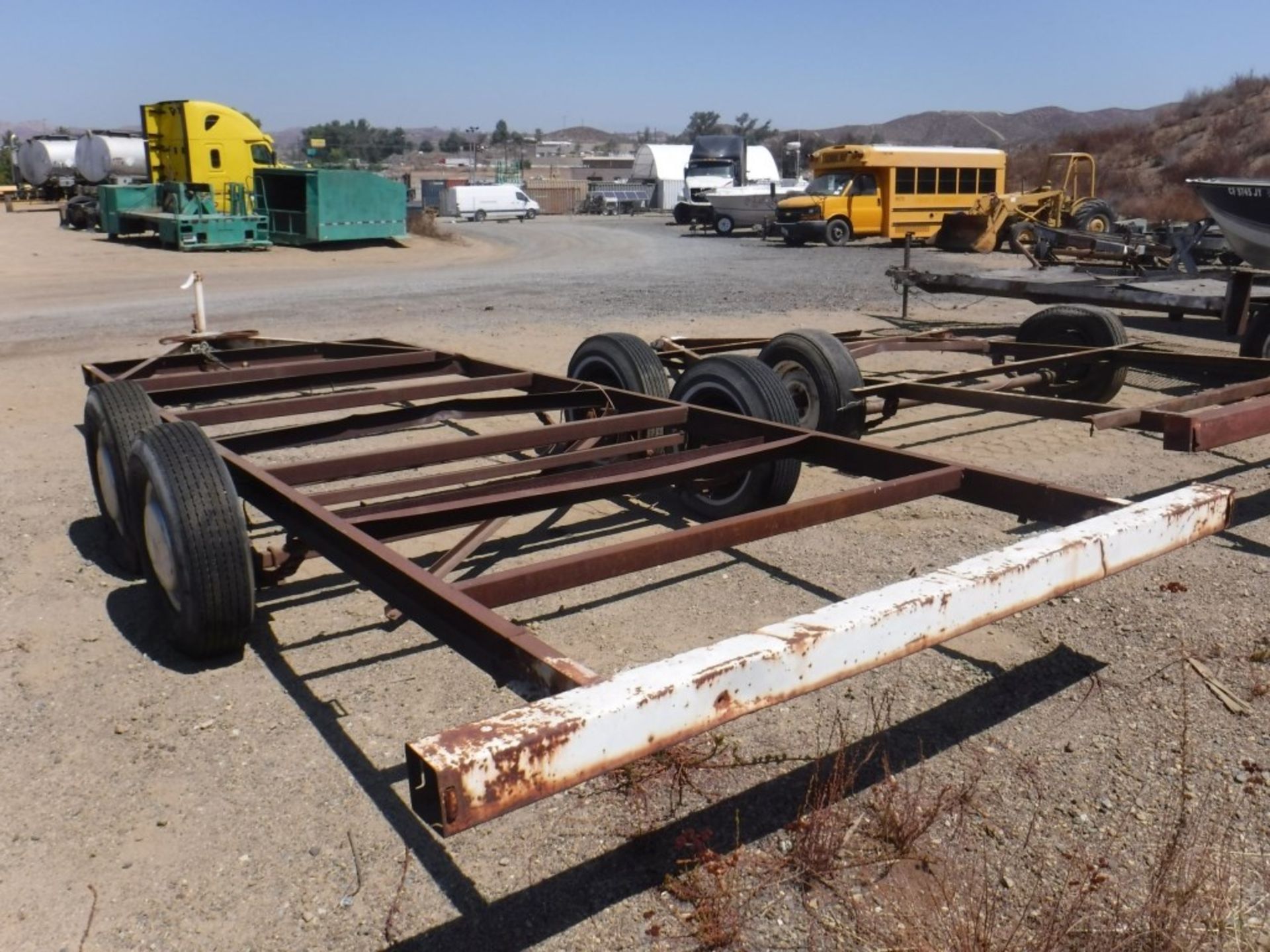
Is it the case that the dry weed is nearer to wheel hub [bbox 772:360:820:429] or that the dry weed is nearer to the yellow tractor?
the yellow tractor

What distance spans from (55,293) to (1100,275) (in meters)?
16.1

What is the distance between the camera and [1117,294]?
33.5 feet

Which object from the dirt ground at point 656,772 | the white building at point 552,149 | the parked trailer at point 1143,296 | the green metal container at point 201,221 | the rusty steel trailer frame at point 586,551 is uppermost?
the white building at point 552,149

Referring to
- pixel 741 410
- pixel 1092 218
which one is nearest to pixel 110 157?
pixel 1092 218

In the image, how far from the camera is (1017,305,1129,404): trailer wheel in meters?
7.86

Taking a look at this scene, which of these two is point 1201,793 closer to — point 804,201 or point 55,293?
point 55,293

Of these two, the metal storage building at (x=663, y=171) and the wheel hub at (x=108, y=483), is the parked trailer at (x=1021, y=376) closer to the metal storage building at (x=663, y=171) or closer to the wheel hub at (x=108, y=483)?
the wheel hub at (x=108, y=483)

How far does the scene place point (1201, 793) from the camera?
3197 mm

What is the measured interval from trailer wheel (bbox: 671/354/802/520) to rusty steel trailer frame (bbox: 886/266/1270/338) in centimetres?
509

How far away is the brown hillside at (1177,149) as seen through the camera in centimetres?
4403

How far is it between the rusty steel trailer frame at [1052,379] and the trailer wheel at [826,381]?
0.11 m

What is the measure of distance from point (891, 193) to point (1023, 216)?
3792mm

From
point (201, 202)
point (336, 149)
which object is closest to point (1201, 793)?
point (201, 202)

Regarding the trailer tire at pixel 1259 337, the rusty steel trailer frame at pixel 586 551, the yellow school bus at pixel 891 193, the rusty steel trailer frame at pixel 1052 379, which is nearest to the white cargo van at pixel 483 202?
the yellow school bus at pixel 891 193
